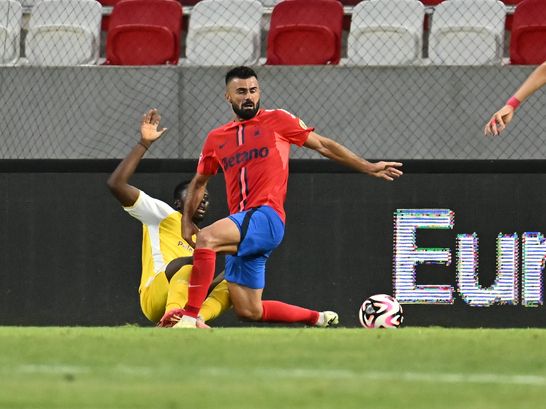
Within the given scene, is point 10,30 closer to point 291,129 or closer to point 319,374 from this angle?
point 291,129

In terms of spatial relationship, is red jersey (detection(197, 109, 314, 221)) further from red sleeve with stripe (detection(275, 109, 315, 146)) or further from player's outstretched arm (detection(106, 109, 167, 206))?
player's outstretched arm (detection(106, 109, 167, 206))

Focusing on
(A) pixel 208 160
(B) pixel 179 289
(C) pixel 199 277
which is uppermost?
(A) pixel 208 160

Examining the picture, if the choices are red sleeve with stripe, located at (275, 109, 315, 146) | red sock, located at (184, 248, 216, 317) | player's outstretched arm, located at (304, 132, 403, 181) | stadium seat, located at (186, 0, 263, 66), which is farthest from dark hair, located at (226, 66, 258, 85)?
stadium seat, located at (186, 0, 263, 66)

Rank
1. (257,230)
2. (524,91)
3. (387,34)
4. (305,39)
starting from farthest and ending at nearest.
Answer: (305,39)
(387,34)
(257,230)
(524,91)

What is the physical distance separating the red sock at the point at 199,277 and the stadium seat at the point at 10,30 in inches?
200

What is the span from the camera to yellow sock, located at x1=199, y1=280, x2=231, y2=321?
987cm

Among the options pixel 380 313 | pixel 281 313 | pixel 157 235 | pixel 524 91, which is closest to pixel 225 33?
pixel 157 235

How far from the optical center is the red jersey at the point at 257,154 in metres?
9.52

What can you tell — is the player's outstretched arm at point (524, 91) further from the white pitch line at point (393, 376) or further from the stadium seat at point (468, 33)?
the stadium seat at point (468, 33)

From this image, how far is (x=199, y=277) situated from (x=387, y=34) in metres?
4.60

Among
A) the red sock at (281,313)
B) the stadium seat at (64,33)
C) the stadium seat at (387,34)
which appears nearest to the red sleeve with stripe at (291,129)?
the red sock at (281,313)

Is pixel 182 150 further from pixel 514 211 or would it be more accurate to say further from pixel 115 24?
A: pixel 514 211

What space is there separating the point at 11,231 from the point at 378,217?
131 inches

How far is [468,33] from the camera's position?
41.6ft
